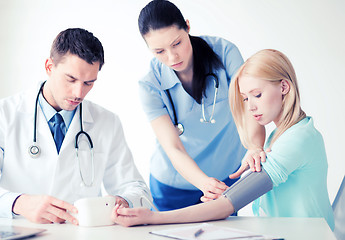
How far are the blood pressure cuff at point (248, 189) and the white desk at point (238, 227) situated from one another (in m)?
0.07

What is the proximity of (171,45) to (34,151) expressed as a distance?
670 mm

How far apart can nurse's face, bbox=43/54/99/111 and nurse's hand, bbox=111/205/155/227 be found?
25.1 inches

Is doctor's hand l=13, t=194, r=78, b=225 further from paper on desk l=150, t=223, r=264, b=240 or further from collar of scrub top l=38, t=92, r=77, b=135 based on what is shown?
collar of scrub top l=38, t=92, r=77, b=135

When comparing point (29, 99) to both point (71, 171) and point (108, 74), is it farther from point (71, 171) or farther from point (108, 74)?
point (108, 74)

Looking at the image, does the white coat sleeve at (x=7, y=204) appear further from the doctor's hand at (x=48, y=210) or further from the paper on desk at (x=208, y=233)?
the paper on desk at (x=208, y=233)

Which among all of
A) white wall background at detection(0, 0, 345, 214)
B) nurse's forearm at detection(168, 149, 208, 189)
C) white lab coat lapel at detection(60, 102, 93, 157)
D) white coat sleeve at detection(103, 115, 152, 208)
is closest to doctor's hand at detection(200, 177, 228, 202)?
nurse's forearm at detection(168, 149, 208, 189)

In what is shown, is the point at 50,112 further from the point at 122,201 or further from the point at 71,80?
the point at 122,201

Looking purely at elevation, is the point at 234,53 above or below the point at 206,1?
below

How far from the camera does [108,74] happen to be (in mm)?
3773

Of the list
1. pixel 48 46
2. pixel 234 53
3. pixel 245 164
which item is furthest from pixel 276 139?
pixel 48 46

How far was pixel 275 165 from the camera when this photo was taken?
1332 millimetres

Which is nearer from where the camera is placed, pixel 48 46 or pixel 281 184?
pixel 281 184

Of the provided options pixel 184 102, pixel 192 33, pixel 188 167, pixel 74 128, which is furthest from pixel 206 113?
pixel 192 33

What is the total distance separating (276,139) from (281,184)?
158 millimetres
